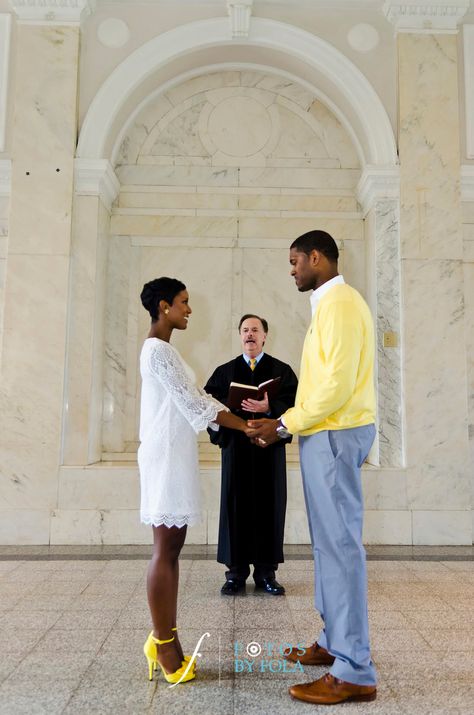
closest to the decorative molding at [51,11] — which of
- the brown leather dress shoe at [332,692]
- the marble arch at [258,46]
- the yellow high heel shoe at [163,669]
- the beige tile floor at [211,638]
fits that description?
the marble arch at [258,46]

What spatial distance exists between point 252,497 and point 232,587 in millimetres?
662

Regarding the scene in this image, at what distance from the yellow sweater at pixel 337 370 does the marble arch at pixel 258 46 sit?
15.3ft

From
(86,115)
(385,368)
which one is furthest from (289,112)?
(385,368)

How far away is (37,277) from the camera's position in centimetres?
645

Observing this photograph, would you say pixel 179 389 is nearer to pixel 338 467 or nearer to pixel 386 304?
pixel 338 467

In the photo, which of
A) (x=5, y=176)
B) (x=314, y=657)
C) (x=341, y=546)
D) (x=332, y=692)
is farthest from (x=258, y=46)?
(x=332, y=692)

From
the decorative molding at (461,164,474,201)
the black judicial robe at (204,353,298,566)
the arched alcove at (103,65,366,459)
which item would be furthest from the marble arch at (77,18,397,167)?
the black judicial robe at (204,353,298,566)

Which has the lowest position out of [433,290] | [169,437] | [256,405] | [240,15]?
[169,437]

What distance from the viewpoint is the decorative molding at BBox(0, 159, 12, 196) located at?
6.83 metres

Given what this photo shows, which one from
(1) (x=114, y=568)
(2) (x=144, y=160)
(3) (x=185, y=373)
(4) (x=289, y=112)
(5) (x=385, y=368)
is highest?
(4) (x=289, y=112)

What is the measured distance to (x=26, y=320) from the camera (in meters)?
6.39

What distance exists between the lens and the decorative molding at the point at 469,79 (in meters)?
6.95

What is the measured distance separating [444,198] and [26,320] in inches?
189

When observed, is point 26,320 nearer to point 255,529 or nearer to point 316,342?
point 255,529
